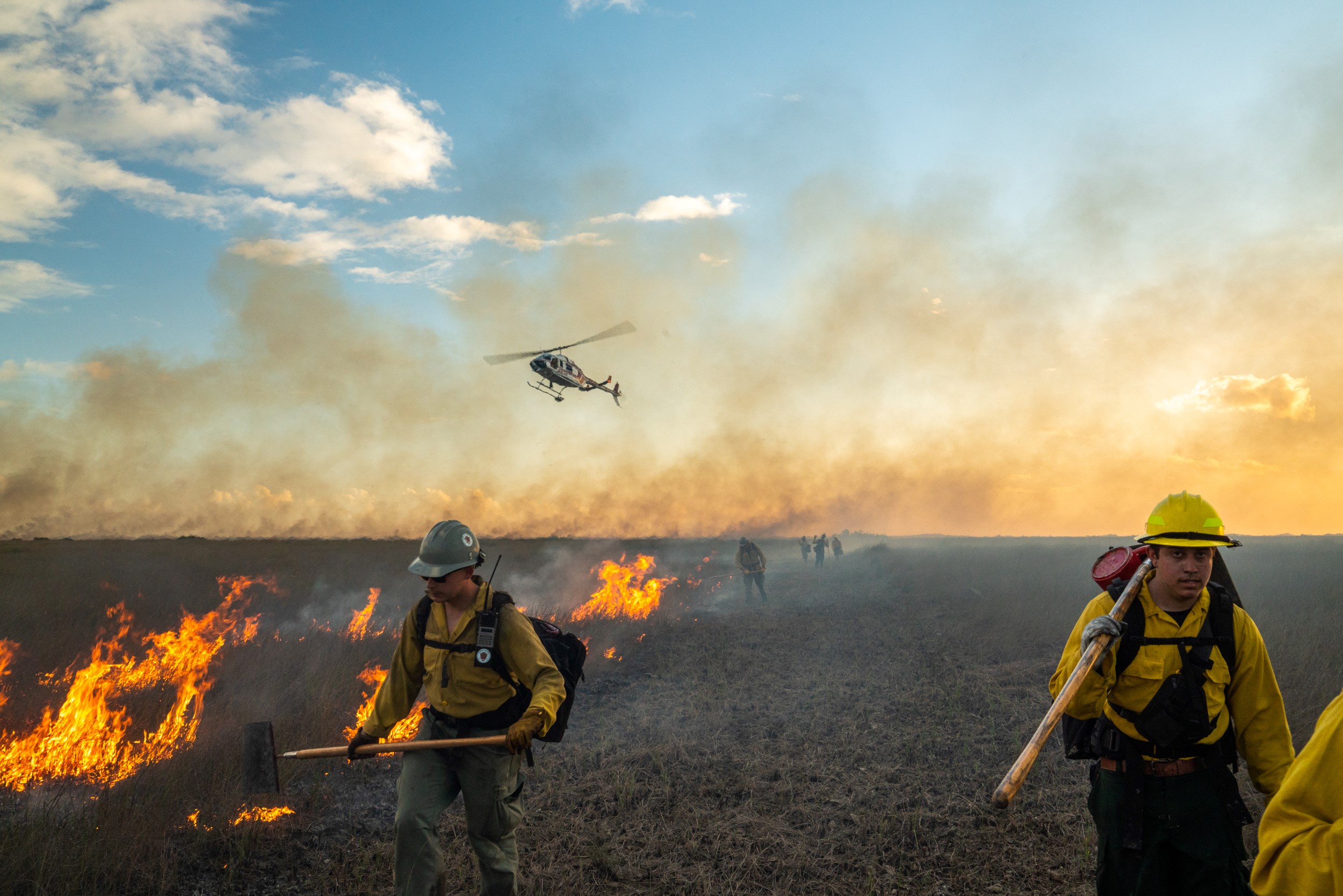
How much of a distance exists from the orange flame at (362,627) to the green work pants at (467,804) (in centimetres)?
902

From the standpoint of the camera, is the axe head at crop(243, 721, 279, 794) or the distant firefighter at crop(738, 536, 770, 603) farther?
the distant firefighter at crop(738, 536, 770, 603)

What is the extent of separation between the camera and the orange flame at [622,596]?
1650 centimetres

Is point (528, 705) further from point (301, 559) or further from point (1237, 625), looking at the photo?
point (301, 559)

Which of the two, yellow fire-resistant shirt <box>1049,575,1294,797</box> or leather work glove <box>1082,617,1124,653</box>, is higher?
leather work glove <box>1082,617,1124,653</box>

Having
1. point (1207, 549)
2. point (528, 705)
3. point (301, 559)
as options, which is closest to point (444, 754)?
point (528, 705)

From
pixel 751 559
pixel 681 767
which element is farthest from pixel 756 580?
pixel 681 767

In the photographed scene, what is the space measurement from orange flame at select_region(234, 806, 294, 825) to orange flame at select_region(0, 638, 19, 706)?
4.48m

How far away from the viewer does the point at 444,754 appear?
4090 millimetres

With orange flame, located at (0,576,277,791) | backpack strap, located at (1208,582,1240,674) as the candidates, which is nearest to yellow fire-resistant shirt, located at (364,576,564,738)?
backpack strap, located at (1208,582,1240,674)

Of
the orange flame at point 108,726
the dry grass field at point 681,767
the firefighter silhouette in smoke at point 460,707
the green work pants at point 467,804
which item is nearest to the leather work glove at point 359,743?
the firefighter silhouette in smoke at point 460,707

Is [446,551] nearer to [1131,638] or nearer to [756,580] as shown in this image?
[1131,638]

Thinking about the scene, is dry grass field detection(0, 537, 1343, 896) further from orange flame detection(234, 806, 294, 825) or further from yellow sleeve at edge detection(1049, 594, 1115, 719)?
yellow sleeve at edge detection(1049, 594, 1115, 719)

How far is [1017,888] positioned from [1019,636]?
9849 mm

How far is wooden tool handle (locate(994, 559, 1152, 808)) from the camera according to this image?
2326mm
